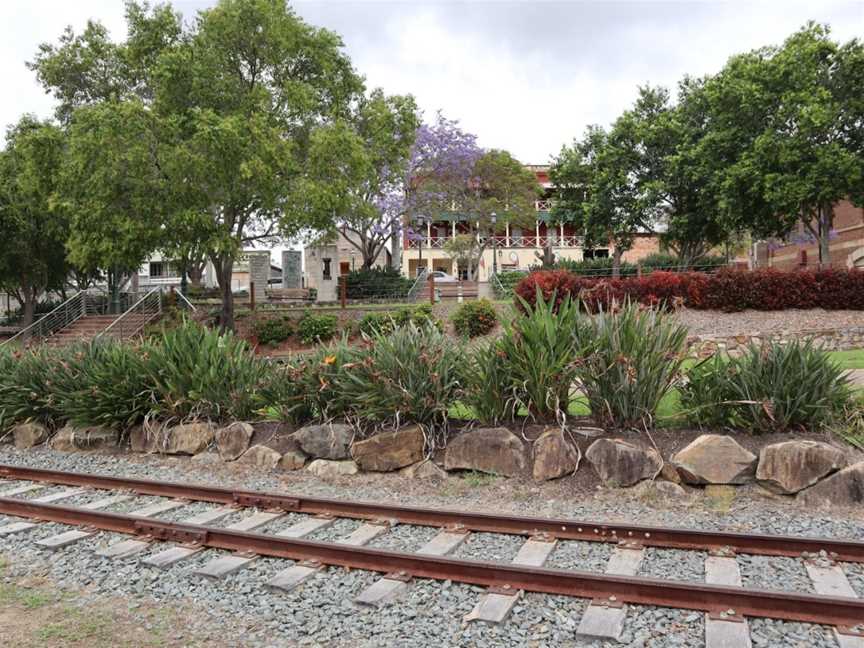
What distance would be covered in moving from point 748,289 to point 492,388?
15293 millimetres

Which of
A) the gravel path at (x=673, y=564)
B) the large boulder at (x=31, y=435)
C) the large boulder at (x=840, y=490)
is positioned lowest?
the large boulder at (x=31, y=435)

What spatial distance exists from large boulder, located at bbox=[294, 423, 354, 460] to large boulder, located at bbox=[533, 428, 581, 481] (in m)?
2.12

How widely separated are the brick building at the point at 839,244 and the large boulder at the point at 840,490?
90.8 feet

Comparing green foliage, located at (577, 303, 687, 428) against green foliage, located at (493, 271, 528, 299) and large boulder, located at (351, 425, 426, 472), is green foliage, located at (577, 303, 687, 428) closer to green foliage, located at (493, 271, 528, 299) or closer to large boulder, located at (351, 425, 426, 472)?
large boulder, located at (351, 425, 426, 472)

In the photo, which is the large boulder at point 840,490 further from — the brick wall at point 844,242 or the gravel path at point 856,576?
the brick wall at point 844,242

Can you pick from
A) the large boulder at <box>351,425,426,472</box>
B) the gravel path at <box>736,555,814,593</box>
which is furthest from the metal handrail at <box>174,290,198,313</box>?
the gravel path at <box>736,555,814,593</box>

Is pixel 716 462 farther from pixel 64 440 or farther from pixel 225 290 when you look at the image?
pixel 225 290

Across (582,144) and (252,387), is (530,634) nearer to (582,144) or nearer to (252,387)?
(252,387)

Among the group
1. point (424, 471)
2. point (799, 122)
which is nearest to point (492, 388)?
point (424, 471)

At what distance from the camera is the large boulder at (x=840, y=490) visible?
5672mm

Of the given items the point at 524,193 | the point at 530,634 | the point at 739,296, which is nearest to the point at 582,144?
the point at 524,193

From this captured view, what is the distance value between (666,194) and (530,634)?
30.7m

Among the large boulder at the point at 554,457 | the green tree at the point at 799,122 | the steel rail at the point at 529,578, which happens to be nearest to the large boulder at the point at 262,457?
the steel rail at the point at 529,578

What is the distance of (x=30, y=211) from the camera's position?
26422mm
